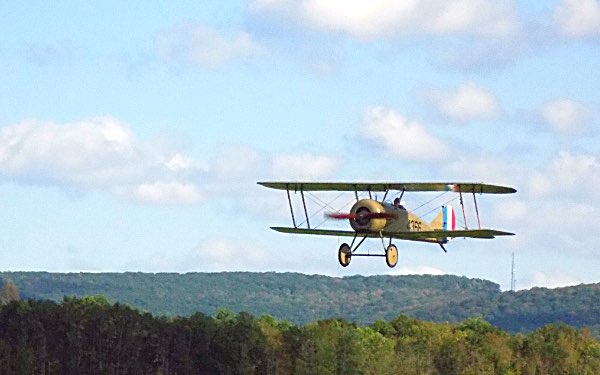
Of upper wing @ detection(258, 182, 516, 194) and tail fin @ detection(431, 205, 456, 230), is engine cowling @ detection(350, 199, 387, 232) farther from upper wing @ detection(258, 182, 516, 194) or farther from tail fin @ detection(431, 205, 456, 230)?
tail fin @ detection(431, 205, 456, 230)

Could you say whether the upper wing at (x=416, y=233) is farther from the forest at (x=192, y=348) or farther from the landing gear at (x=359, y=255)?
the forest at (x=192, y=348)

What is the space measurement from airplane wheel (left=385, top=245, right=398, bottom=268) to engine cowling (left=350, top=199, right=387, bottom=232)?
691mm

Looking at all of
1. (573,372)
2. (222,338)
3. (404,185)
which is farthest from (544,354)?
(404,185)

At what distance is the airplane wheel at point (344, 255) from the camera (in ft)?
161

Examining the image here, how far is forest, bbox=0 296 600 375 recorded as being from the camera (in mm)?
122000

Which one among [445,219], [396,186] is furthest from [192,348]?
[396,186]

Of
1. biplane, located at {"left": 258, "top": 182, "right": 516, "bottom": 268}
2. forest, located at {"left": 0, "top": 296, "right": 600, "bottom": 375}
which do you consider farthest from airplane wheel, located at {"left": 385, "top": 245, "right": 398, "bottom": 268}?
forest, located at {"left": 0, "top": 296, "right": 600, "bottom": 375}

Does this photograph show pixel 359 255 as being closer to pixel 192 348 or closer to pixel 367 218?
pixel 367 218

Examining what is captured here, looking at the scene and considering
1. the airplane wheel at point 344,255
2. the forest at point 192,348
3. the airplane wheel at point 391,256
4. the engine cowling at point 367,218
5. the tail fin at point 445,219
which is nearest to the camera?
the airplane wheel at point 344,255

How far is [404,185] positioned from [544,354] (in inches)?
3628

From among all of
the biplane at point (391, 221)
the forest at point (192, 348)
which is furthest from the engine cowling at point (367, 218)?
the forest at point (192, 348)

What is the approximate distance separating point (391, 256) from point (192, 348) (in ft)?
248

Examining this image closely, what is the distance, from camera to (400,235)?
165ft

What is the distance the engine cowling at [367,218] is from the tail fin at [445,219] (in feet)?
26.7
